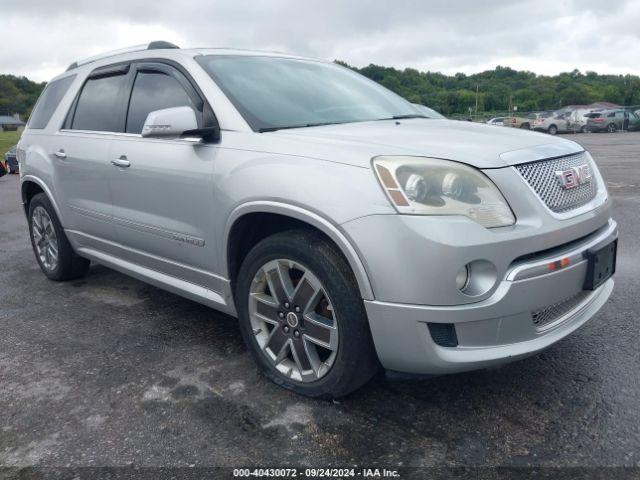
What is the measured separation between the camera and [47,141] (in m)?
4.43

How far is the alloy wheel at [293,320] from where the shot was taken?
8.27 ft

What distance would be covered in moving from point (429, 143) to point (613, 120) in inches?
1404

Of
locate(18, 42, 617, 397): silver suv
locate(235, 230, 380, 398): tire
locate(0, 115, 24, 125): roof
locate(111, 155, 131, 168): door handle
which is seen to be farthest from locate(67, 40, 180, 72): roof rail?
Result: locate(0, 115, 24, 125): roof

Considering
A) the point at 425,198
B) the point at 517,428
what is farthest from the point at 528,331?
the point at 425,198

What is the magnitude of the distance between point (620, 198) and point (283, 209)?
7147 millimetres

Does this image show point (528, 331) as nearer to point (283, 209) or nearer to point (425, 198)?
point (425, 198)

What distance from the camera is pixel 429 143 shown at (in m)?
2.49

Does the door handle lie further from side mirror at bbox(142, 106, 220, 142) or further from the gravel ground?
the gravel ground

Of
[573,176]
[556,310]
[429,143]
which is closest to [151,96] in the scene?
[429,143]

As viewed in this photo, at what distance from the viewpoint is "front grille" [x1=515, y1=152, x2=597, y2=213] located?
94.3 inches

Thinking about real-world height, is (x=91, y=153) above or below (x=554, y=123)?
above

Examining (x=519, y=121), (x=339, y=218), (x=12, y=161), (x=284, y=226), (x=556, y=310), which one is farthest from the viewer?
(x=519, y=121)

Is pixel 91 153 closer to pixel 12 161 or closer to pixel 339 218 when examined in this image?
pixel 339 218

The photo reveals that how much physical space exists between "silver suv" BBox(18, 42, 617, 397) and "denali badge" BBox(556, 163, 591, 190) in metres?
0.01
